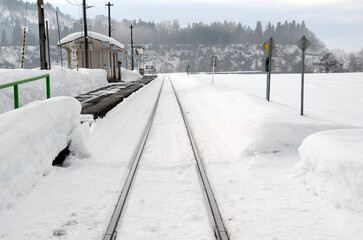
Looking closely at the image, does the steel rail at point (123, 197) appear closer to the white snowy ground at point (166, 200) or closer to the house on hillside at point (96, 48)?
the white snowy ground at point (166, 200)

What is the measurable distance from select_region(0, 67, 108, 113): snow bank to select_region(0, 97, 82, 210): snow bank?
200 inches

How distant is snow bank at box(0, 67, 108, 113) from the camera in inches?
453

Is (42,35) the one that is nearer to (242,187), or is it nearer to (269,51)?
(269,51)

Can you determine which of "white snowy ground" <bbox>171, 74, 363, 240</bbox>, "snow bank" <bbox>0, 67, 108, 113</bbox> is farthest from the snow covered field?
"snow bank" <bbox>0, 67, 108, 113</bbox>

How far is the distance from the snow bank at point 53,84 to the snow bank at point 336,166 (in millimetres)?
9068

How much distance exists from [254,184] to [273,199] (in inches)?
25.6

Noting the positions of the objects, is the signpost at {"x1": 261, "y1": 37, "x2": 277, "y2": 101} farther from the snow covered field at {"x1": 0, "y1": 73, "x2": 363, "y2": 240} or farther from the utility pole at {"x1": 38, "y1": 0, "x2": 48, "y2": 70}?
the utility pole at {"x1": 38, "y1": 0, "x2": 48, "y2": 70}

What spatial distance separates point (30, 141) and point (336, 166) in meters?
4.38

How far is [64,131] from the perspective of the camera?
268 inches

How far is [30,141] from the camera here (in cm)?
536

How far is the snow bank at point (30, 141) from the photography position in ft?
15.1

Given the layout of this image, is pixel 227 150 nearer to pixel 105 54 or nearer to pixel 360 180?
pixel 360 180

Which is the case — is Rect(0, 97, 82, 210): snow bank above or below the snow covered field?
above

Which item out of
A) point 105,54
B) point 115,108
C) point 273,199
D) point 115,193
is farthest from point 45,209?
point 105,54
